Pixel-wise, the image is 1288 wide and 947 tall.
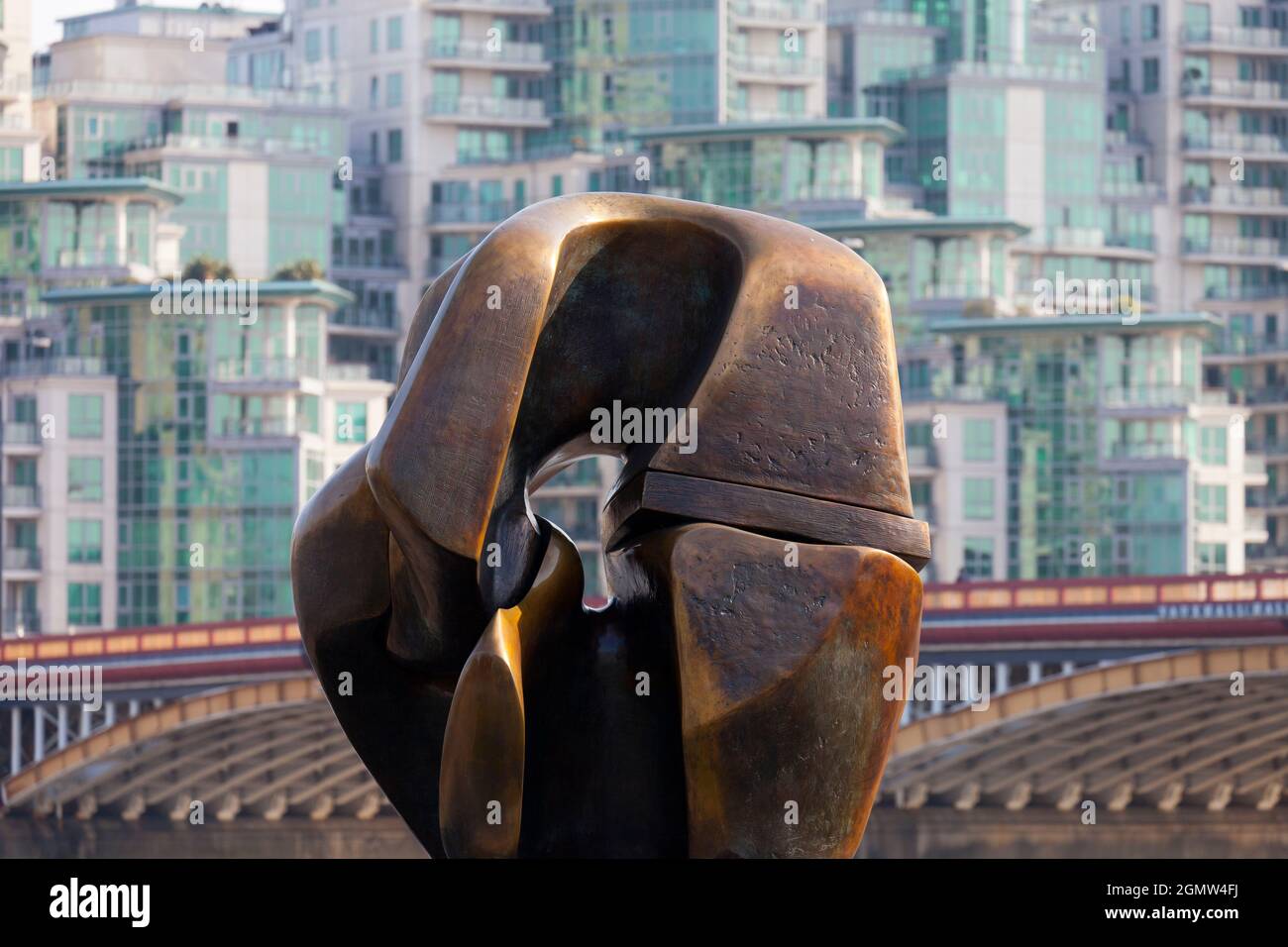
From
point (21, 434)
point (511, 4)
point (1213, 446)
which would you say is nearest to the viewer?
point (21, 434)

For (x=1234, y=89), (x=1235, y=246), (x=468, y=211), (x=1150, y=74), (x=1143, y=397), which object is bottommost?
(x=1143, y=397)

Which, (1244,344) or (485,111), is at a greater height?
(485,111)

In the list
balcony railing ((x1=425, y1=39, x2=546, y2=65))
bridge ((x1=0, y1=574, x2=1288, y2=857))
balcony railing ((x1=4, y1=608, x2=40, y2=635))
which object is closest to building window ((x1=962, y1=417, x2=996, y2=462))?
balcony railing ((x1=425, y1=39, x2=546, y2=65))

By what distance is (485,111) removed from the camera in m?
98.6

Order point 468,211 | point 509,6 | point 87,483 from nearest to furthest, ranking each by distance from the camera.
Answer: point 87,483, point 468,211, point 509,6


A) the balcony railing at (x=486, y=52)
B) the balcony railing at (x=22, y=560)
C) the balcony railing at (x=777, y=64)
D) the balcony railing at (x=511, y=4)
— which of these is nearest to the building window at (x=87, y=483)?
the balcony railing at (x=22, y=560)

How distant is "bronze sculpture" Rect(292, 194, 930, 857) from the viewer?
14.7 m

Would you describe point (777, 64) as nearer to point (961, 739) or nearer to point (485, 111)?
point (485, 111)

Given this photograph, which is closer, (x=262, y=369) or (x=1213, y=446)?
(x=262, y=369)

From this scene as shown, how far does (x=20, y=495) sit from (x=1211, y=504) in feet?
99.6

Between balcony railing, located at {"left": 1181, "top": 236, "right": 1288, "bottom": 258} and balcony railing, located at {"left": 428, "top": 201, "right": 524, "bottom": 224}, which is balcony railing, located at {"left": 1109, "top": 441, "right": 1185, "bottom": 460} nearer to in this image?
balcony railing, located at {"left": 428, "top": 201, "right": 524, "bottom": 224}

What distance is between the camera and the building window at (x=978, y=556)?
8418 cm

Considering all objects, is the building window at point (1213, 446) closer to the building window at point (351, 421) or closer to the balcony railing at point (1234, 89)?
the balcony railing at point (1234, 89)

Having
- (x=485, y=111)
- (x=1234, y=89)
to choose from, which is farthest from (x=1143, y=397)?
(x=1234, y=89)
